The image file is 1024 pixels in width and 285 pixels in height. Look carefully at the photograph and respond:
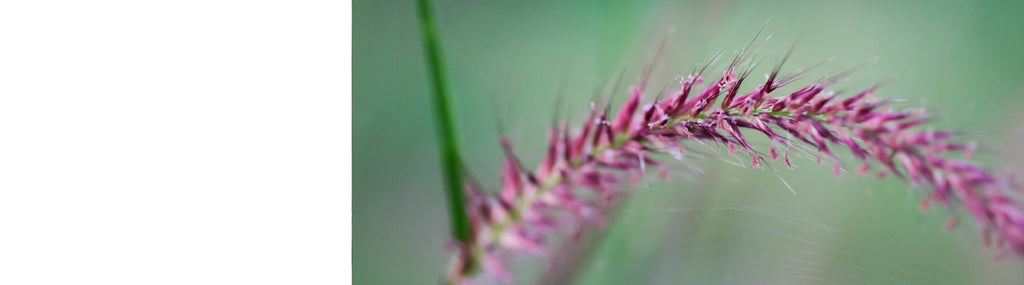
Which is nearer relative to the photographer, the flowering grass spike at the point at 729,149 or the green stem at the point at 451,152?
the flowering grass spike at the point at 729,149

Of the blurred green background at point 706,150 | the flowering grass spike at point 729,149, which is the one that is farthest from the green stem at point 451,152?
the blurred green background at point 706,150

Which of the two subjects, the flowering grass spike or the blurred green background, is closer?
the flowering grass spike

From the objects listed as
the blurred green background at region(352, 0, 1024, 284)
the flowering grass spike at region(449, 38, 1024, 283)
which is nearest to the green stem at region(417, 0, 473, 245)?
the flowering grass spike at region(449, 38, 1024, 283)

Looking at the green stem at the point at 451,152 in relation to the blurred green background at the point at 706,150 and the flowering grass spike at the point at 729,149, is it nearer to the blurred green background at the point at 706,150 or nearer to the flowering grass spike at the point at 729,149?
the flowering grass spike at the point at 729,149

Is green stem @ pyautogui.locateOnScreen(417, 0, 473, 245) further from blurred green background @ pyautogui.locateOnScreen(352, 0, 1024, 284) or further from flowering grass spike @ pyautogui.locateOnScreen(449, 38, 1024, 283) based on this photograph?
blurred green background @ pyautogui.locateOnScreen(352, 0, 1024, 284)
